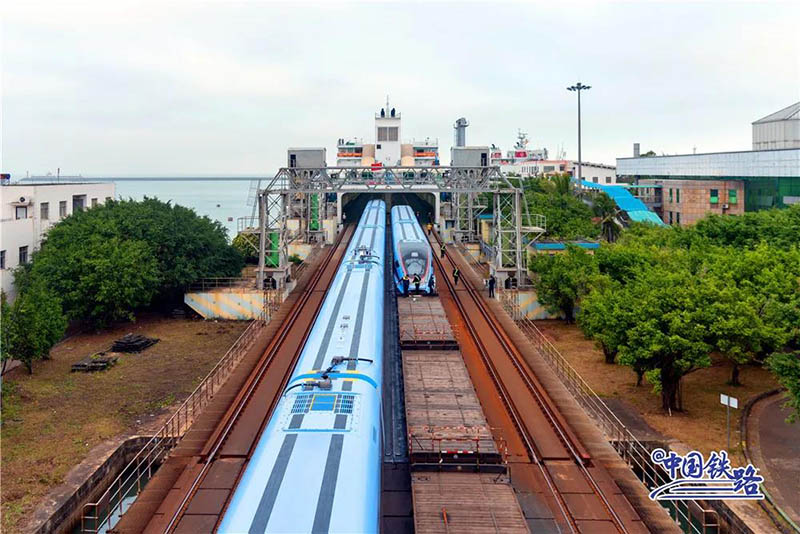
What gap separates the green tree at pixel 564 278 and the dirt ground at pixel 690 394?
356 cm

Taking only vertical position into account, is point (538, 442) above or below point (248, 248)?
below

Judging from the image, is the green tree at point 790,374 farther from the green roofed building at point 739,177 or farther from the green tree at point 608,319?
the green roofed building at point 739,177

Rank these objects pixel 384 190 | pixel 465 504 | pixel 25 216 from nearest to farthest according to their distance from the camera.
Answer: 1. pixel 465 504
2. pixel 384 190
3. pixel 25 216

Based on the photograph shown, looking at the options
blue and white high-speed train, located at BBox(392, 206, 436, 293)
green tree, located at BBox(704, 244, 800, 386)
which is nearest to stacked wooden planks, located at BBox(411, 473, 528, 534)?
green tree, located at BBox(704, 244, 800, 386)

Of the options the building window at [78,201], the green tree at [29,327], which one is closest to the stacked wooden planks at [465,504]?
the green tree at [29,327]

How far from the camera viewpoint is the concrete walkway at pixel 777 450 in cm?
1688

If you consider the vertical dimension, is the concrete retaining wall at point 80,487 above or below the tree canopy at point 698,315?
below

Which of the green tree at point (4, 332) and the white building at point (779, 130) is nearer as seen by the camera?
the green tree at point (4, 332)

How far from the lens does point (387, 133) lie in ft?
229

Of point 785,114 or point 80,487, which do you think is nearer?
point 80,487

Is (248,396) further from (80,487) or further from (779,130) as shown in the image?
(779,130)

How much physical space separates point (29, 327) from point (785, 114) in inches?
2338

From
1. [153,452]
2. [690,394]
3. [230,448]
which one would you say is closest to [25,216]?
[153,452]

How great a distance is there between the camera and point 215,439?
56.4ft
